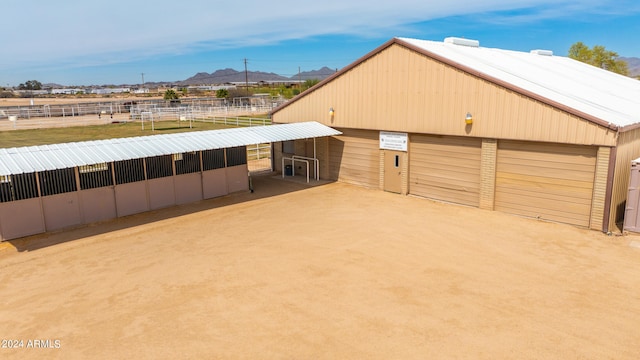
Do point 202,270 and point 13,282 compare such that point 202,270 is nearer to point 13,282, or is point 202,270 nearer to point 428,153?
point 13,282

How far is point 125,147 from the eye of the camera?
14.5 metres

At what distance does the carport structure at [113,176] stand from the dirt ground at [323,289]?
675 millimetres

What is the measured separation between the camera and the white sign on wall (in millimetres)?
17625

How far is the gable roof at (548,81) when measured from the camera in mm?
13473

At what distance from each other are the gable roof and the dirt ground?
372 cm

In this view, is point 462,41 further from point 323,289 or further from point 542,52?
point 323,289

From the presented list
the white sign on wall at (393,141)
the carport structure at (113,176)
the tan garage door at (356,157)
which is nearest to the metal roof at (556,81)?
the white sign on wall at (393,141)

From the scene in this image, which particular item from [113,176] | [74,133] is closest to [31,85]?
[74,133]

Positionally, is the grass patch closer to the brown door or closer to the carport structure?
the carport structure

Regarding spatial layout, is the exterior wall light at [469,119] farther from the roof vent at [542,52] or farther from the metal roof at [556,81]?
the roof vent at [542,52]

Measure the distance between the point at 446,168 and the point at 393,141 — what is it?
2.52 meters

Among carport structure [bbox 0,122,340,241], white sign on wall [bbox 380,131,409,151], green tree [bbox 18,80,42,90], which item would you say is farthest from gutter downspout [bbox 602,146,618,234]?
green tree [bbox 18,80,42,90]

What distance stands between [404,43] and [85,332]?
46.0 ft

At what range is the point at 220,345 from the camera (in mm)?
7402
